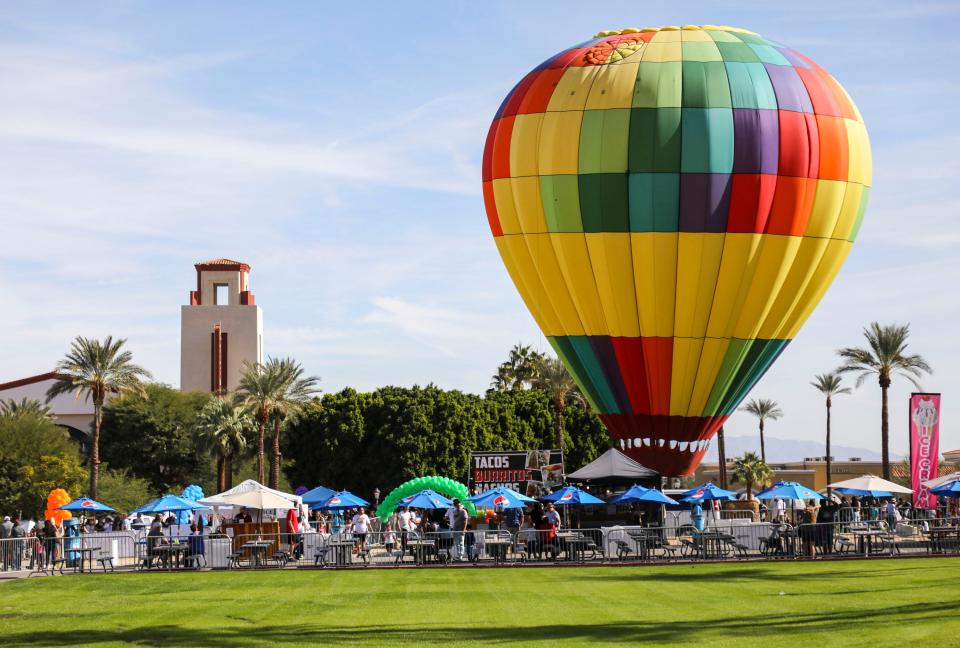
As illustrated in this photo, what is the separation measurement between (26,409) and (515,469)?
48.5m

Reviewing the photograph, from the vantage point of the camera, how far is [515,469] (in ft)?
170

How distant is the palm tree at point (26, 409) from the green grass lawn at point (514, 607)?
175 feet

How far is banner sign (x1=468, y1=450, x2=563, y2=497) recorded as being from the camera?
5134 centimetres

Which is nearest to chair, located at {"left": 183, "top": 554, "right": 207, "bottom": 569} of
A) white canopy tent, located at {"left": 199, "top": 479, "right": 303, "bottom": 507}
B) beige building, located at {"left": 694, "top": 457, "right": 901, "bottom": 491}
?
white canopy tent, located at {"left": 199, "top": 479, "right": 303, "bottom": 507}

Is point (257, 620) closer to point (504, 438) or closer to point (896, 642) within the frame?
point (896, 642)

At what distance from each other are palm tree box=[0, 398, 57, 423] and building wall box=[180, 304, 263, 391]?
1827cm

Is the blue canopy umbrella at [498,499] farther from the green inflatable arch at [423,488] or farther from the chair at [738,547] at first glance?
the green inflatable arch at [423,488]

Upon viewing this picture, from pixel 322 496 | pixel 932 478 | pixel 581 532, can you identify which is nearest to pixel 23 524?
pixel 322 496

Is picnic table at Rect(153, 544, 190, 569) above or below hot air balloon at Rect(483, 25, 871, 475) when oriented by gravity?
below

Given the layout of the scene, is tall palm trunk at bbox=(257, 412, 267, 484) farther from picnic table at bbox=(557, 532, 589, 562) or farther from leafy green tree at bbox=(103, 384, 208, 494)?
picnic table at bbox=(557, 532, 589, 562)

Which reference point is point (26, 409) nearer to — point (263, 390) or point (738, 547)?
point (263, 390)

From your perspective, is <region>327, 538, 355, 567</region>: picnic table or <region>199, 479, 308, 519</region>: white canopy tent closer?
<region>327, 538, 355, 567</region>: picnic table

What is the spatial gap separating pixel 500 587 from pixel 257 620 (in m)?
6.45

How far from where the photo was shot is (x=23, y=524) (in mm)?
44125
